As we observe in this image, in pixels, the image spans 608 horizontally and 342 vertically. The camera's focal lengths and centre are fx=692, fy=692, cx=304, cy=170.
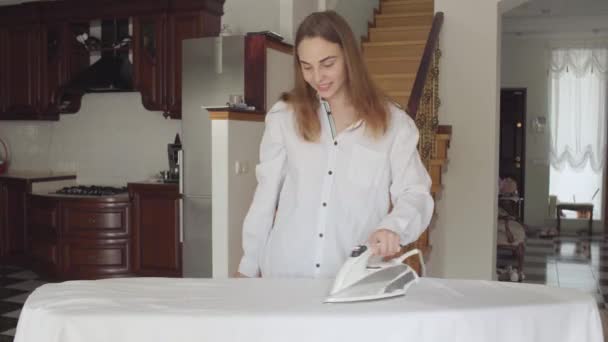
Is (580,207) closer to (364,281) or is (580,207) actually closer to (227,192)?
(227,192)

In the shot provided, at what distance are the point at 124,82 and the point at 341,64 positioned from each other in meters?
4.97

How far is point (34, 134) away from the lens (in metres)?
7.43

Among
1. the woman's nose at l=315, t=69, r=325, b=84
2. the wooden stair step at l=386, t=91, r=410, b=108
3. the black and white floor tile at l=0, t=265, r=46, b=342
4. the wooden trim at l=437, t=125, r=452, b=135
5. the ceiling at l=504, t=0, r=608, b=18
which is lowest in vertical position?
the black and white floor tile at l=0, t=265, r=46, b=342

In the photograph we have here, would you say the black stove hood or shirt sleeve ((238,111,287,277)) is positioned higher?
the black stove hood

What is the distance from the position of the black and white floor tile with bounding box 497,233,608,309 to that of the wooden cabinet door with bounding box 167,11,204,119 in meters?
3.70

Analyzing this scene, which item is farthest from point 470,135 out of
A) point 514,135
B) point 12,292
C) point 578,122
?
point 578,122

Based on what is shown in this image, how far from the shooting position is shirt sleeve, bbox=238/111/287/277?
77.9 inches

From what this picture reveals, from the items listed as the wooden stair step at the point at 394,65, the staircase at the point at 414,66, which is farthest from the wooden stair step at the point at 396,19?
the wooden stair step at the point at 394,65

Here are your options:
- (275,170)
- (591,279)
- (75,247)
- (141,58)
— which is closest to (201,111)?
(141,58)

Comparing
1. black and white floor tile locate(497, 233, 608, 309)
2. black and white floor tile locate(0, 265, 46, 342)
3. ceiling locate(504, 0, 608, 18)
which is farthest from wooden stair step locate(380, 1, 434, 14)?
black and white floor tile locate(0, 265, 46, 342)

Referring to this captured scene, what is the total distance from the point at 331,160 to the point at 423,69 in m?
2.52

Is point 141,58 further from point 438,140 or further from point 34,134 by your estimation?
point 438,140

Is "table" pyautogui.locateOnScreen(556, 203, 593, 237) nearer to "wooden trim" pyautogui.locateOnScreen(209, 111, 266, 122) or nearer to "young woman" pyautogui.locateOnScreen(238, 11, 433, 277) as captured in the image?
"wooden trim" pyautogui.locateOnScreen(209, 111, 266, 122)

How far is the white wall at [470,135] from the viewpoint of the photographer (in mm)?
5168
